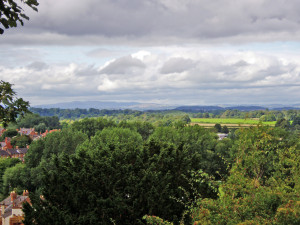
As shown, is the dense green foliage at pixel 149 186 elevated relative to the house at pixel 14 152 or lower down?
elevated

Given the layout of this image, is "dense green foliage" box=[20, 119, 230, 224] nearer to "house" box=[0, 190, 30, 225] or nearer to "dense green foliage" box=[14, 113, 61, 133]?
"house" box=[0, 190, 30, 225]

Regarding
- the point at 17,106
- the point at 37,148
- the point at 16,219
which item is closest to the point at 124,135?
the point at 37,148

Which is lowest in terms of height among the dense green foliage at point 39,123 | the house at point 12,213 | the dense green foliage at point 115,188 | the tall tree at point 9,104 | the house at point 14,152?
the house at point 14,152

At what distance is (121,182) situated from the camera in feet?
72.1

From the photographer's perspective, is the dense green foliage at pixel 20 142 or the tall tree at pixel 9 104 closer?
the tall tree at pixel 9 104

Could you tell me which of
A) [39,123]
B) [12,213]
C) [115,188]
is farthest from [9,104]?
[39,123]

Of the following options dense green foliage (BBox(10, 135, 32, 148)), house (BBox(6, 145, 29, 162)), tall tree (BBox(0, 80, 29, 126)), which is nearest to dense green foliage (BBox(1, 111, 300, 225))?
tall tree (BBox(0, 80, 29, 126))

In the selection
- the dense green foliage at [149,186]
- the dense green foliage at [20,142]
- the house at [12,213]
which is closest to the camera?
the dense green foliage at [149,186]


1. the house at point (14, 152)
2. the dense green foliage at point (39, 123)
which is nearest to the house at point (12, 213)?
the house at point (14, 152)

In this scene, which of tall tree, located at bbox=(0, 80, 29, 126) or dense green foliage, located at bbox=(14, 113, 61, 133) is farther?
dense green foliage, located at bbox=(14, 113, 61, 133)

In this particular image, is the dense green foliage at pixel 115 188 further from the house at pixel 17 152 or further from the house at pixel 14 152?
the house at pixel 17 152

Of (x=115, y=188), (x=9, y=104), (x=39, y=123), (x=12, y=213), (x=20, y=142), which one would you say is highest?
(x=9, y=104)

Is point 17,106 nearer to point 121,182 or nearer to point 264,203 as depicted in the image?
point 264,203

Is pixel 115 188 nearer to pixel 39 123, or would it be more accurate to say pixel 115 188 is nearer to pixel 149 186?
pixel 149 186
